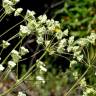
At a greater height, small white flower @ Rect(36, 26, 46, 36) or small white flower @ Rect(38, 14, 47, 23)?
small white flower @ Rect(38, 14, 47, 23)

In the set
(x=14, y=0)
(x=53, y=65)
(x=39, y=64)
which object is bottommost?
(x=39, y=64)

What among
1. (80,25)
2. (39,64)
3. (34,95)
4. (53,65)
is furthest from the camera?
(80,25)

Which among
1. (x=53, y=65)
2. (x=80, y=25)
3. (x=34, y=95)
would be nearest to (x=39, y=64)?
(x=34, y=95)

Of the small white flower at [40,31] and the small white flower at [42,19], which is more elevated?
the small white flower at [42,19]

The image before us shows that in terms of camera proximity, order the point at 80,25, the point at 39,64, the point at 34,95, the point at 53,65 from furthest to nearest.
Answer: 1. the point at 80,25
2. the point at 53,65
3. the point at 34,95
4. the point at 39,64

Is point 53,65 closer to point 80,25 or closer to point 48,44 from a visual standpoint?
point 80,25

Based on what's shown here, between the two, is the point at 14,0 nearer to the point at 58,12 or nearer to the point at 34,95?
the point at 34,95

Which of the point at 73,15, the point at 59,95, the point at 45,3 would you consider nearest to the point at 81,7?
the point at 73,15

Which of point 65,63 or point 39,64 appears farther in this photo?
point 65,63

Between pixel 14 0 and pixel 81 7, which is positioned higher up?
pixel 81 7
